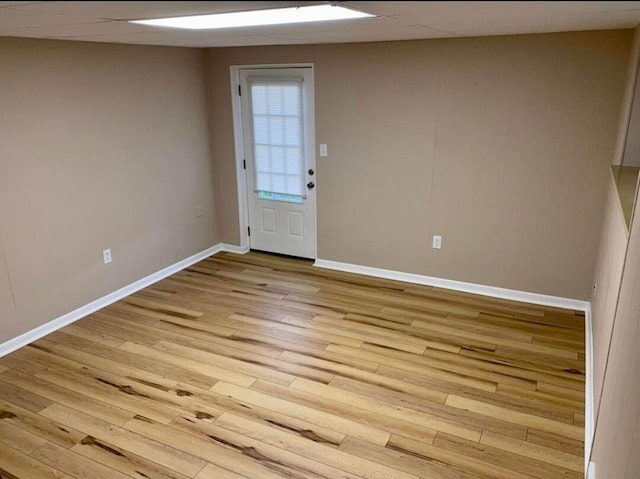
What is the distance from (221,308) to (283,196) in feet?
4.97

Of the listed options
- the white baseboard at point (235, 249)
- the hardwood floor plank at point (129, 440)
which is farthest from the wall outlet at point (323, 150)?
the hardwood floor plank at point (129, 440)

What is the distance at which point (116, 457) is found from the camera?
2.56 meters

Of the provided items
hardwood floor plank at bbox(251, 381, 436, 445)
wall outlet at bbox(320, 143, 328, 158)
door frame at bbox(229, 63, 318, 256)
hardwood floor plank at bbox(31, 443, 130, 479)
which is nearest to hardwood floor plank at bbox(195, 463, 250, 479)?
hardwood floor plank at bbox(31, 443, 130, 479)

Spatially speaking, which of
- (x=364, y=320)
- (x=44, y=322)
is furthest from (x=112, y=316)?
(x=364, y=320)

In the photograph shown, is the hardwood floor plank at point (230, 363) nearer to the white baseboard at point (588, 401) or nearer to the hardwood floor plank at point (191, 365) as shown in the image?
the hardwood floor plank at point (191, 365)

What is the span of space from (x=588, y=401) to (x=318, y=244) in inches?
114

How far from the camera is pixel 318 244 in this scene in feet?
16.8

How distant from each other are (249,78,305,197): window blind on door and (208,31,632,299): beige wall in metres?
0.24

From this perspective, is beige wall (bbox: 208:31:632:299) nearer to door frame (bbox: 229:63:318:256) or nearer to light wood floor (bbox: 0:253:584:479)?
door frame (bbox: 229:63:318:256)

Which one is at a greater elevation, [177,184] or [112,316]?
[177,184]

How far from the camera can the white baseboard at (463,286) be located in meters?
4.12

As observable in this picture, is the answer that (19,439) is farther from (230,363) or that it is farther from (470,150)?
(470,150)

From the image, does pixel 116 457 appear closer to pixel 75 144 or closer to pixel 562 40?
pixel 75 144

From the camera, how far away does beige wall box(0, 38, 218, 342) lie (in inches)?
138
